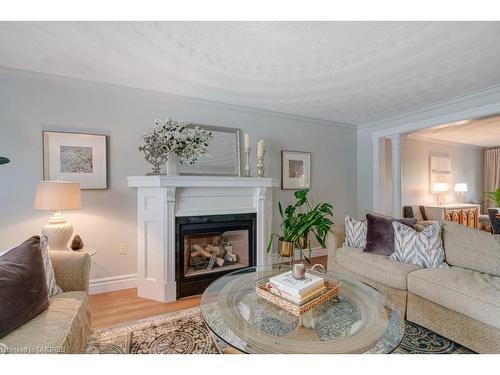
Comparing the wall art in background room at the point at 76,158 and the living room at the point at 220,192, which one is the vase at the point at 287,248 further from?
the wall art in background room at the point at 76,158

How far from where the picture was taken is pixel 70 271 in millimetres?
1671

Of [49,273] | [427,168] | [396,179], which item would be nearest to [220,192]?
[49,273]

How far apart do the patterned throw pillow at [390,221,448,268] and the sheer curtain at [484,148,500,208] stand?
6.15m

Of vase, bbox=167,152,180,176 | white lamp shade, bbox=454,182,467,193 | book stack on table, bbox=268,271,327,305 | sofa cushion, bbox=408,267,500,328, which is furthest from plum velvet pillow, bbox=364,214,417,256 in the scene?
white lamp shade, bbox=454,182,467,193

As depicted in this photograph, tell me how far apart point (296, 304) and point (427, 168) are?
5549 mm

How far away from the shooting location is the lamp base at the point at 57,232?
216 centimetres

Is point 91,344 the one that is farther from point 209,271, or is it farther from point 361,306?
point 361,306

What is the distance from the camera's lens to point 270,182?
9.87ft

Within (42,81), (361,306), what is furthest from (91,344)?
(42,81)

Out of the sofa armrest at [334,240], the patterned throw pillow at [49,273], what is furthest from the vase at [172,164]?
the sofa armrest at [334,240]

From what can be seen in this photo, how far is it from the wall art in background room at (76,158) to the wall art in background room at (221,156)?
0.92 meters

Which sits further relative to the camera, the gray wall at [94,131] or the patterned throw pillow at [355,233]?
the patterned throw pillow at [355,233]

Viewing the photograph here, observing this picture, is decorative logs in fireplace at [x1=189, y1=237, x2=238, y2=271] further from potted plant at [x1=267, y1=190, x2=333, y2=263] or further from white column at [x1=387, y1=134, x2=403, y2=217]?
white column at [x1=387, y1=134, x2=403, y2=217]
